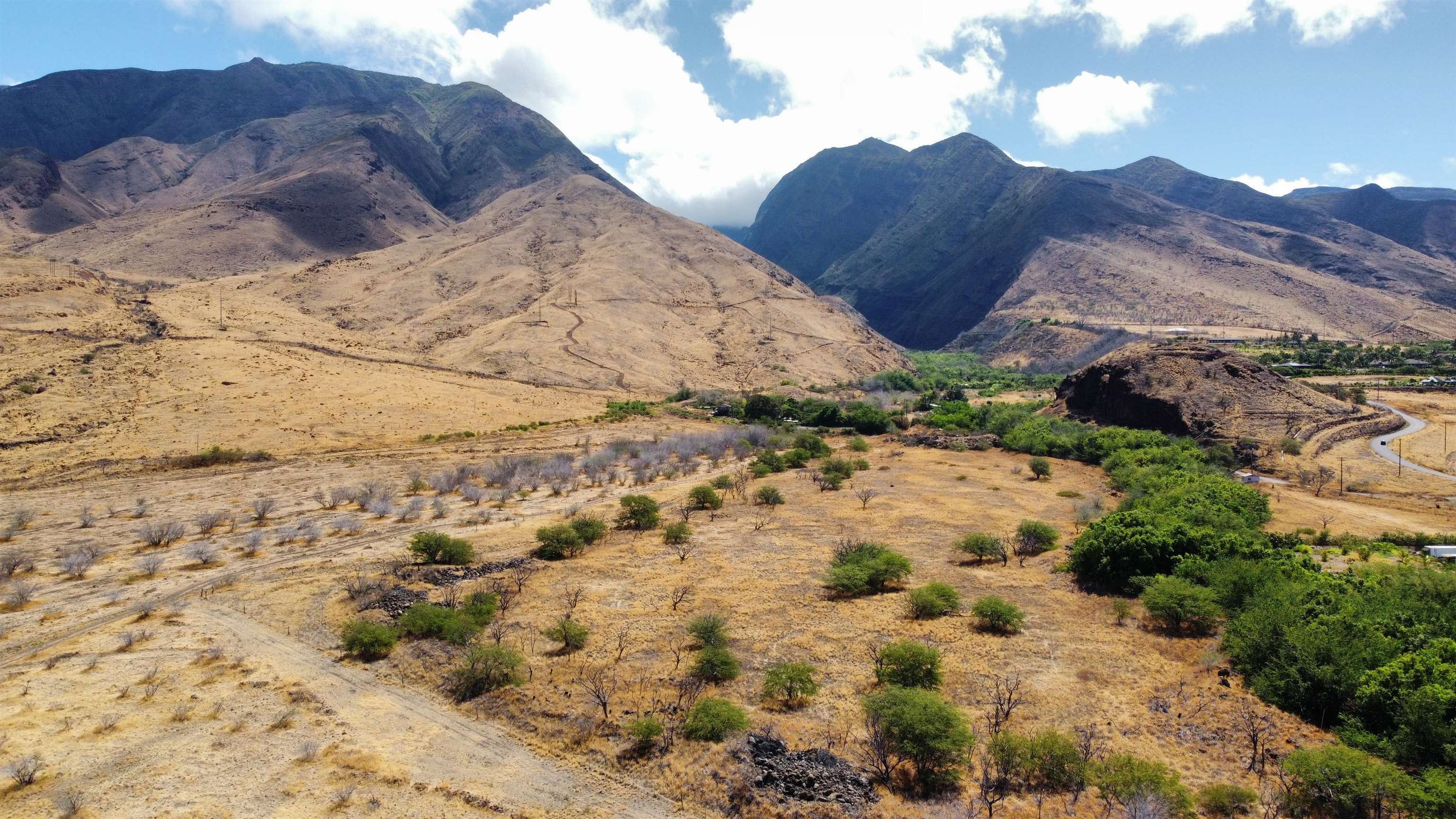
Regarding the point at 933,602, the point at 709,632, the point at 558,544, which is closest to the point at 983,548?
the point at 933,602

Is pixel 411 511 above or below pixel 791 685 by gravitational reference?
below

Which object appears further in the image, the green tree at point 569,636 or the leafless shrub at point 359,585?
the leafless shrub at point 359,585

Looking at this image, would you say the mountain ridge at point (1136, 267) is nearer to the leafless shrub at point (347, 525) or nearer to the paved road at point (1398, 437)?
the paved road at point (1398, 437)

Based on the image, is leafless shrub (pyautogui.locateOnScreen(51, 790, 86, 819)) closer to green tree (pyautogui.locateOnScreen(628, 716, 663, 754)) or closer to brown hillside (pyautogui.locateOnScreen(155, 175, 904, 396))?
green tree (pyautogui.locateOnScreen(628, 716, 663, 754))

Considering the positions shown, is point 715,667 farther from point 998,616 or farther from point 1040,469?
point 1040,469

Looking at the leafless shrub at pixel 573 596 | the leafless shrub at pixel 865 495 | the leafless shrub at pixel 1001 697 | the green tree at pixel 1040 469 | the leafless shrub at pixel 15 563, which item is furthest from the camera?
the green tree at pixel 1040 469

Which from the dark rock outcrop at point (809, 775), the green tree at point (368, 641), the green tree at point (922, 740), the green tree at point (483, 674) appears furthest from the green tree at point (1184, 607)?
the green tree at point (368, 641)
